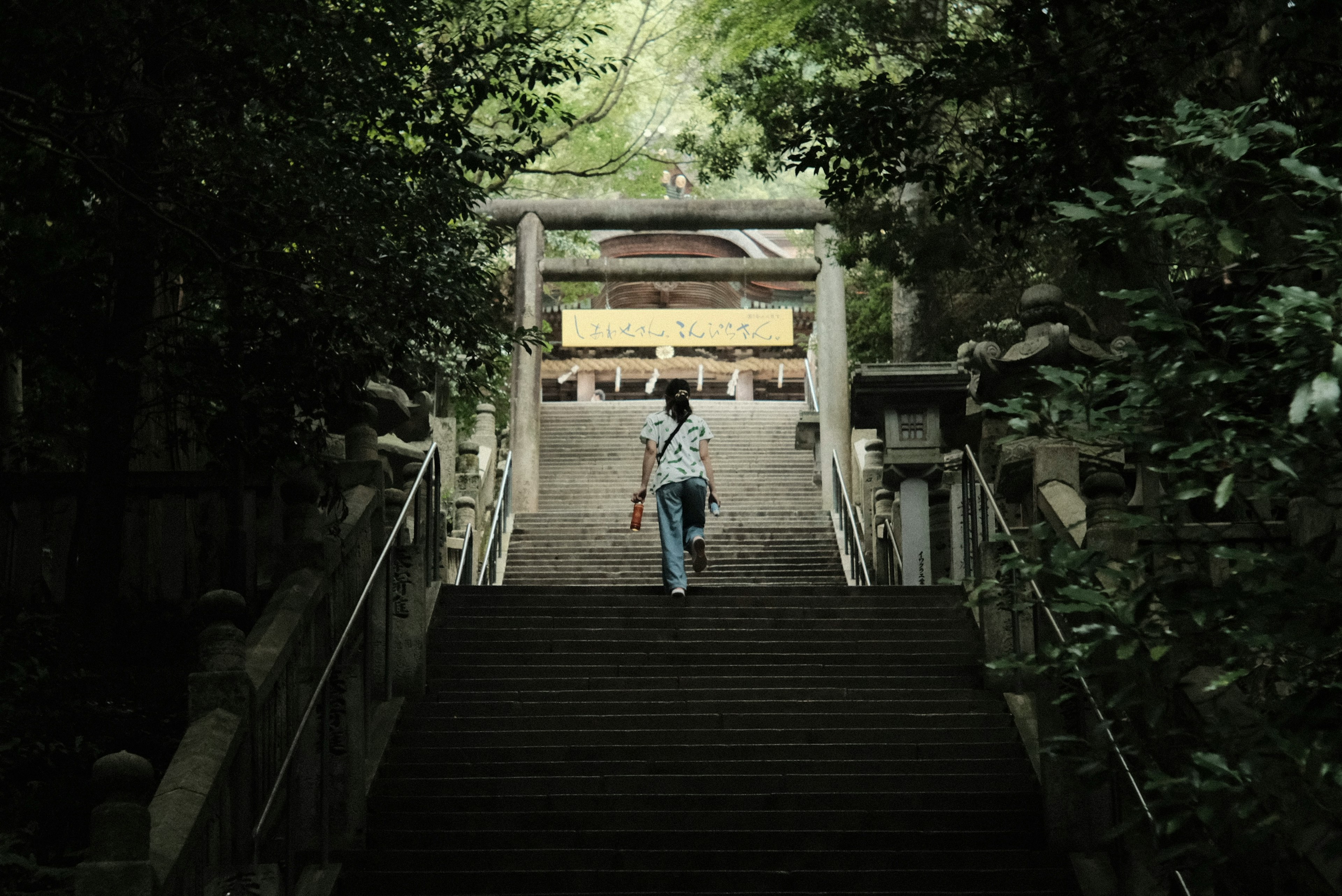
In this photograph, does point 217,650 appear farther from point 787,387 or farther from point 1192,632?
point 787,387

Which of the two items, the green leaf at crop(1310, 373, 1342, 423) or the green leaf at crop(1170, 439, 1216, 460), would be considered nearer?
the green leaf at crop(1310, 373, 1342, 423)

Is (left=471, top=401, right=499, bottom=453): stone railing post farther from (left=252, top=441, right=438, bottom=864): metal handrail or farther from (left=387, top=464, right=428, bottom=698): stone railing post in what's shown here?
(left=387, top=464, right=428, bottom=698): stone railing post

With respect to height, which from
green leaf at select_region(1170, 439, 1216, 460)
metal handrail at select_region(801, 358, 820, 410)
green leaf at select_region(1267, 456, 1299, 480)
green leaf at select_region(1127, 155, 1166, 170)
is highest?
metal handrail at select_region(801, 358, 820, 410)

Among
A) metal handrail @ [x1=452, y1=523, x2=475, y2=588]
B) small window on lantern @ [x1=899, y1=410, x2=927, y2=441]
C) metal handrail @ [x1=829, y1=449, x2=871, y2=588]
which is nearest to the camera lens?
small window on lantern @ [x1=899, y1=410, x2=927, y2=441]

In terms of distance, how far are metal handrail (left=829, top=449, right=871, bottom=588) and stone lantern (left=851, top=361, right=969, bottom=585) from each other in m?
1.24

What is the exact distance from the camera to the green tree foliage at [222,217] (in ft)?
20.9

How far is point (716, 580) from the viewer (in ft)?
52.4

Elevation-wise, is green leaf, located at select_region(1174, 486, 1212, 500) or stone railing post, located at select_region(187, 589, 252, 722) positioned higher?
green leaf, located at select_region(1174, 486, 1212, 500)

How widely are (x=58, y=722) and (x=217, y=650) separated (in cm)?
119

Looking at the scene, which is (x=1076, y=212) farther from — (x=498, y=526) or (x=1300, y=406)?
(x=498, y=526)

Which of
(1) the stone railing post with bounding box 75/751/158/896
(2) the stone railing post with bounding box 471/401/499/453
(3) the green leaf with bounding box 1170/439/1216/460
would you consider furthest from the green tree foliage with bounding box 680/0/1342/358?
(2) the stone railing post with bounding box 471/401/499/453

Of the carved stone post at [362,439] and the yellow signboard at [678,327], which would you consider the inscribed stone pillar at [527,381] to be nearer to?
the yellow signboard at [678,327]

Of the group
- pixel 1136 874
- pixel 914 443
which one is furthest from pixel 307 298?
pixel 914 443

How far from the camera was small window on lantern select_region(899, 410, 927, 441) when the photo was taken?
43.4ft
